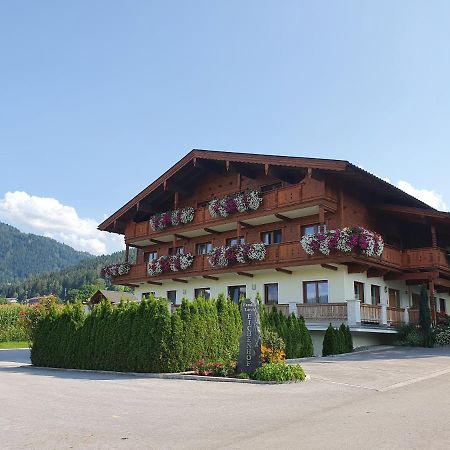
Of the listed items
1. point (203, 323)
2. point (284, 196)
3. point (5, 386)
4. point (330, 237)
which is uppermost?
point (284, 196)

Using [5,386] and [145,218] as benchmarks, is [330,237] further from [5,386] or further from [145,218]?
[145,218]

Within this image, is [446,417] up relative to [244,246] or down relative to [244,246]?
down

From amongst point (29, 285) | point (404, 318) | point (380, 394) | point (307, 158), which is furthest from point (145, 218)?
point (29, 285)

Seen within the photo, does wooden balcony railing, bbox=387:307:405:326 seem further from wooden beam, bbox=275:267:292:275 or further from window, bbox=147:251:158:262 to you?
window, bbox=147:251:158:262

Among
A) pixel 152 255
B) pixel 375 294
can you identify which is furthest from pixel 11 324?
pixel 375 294

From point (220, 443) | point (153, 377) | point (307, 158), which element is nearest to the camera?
point (220, 443)

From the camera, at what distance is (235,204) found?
27.0 meters

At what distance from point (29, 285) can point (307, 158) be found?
169m

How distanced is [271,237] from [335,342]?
869cm

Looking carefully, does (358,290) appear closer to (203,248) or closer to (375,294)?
(375,294)

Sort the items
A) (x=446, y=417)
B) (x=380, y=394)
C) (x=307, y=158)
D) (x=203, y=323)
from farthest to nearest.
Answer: (x=307, y=158)
(x=203, y=323)
(x=380, y=394)
(x=446, y=417)

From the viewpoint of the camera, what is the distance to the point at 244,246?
26.1m

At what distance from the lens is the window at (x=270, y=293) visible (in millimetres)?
26703

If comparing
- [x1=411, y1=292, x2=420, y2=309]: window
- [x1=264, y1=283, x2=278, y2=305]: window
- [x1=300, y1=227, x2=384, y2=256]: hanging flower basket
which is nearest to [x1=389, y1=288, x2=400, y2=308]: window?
[x1=411, y1=292, x2=420, y2=309]: window
